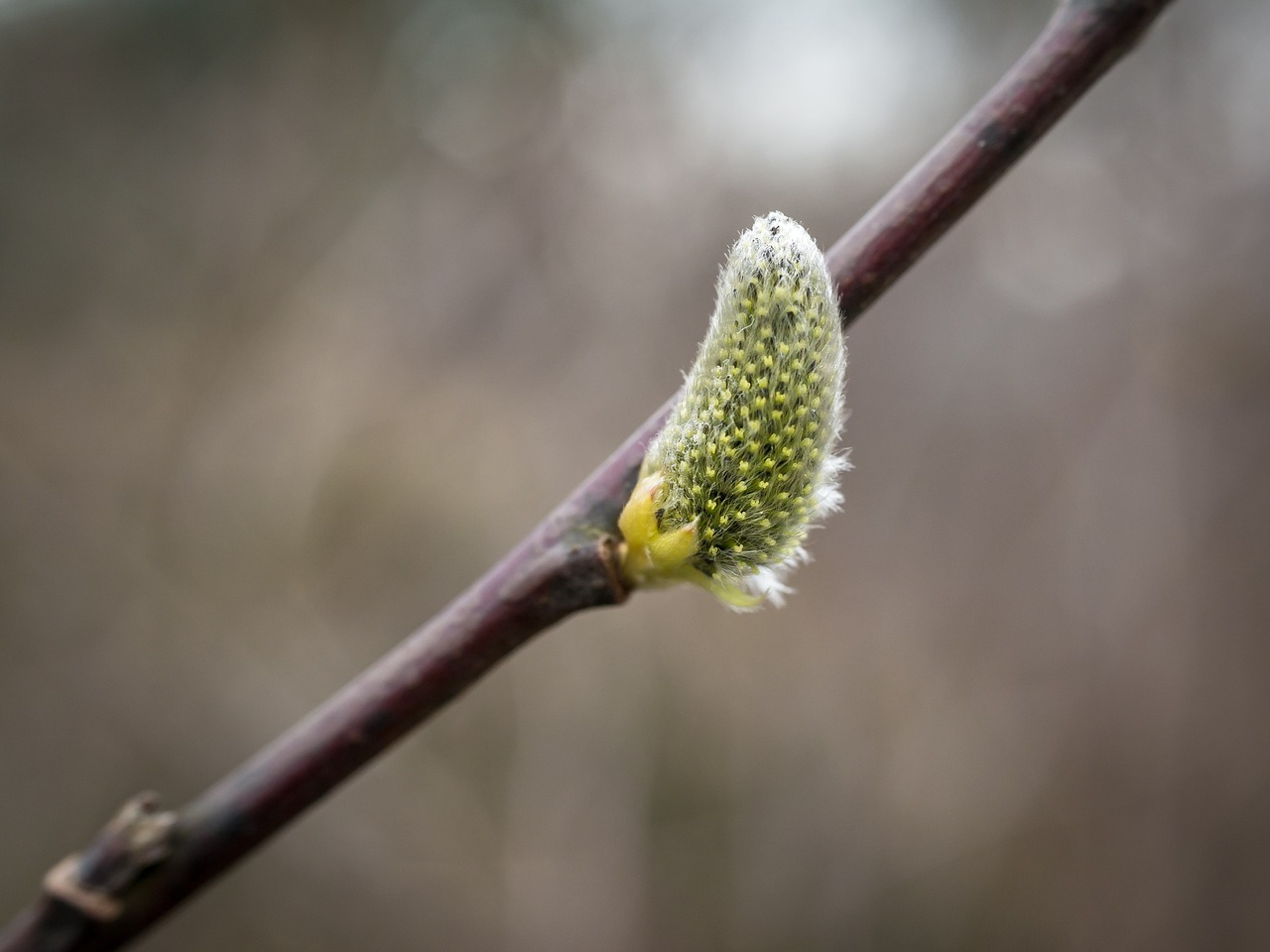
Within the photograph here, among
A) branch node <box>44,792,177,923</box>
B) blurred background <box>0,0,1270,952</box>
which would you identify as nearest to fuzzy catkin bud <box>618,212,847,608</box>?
branch node <box>44,792,177,923</box>

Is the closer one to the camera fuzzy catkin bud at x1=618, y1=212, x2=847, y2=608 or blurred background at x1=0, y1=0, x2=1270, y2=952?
fuzzy catkin bud at x1=618, y1=212, x2=847, y2=608

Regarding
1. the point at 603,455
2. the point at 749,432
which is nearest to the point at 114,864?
the point at 749,432

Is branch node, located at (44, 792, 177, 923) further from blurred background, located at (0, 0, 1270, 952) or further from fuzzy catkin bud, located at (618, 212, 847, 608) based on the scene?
blurred background, located at (0, 0, 1270, 952)

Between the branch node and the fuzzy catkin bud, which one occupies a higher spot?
the fuzzy catkin bud

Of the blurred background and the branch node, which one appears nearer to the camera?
the branch node

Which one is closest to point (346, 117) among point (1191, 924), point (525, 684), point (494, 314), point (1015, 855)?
point (494, 314)
